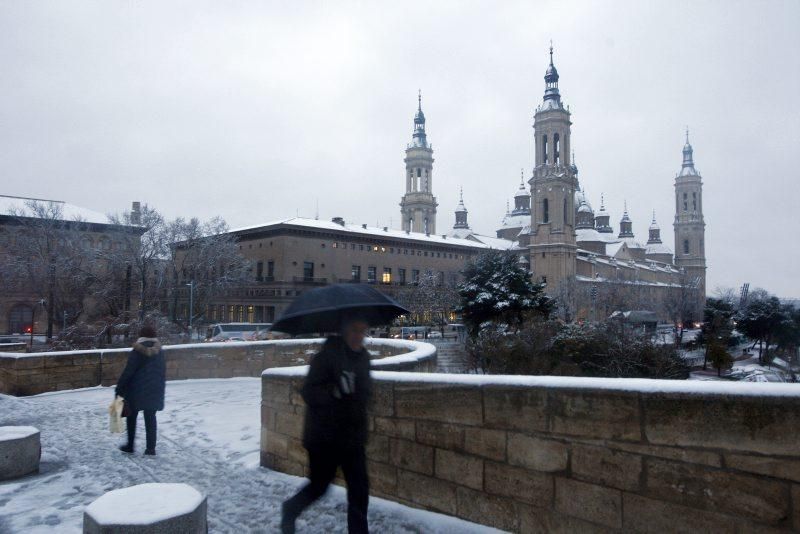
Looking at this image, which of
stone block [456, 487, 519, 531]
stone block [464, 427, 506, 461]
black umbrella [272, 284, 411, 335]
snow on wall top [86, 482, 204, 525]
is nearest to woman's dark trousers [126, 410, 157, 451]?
snow on wall top [86, 482, 204, 525]

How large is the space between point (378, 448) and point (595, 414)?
2246mm

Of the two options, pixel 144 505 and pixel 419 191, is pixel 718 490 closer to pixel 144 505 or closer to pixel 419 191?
pixel 144 505

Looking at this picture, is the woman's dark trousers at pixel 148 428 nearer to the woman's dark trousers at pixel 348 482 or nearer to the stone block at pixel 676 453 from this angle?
the woman's dark trousers at pixel 348 482

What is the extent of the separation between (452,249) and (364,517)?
7228 cm

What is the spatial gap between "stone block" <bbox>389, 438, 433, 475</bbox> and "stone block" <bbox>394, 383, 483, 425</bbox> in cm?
26

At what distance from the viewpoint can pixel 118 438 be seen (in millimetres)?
7871

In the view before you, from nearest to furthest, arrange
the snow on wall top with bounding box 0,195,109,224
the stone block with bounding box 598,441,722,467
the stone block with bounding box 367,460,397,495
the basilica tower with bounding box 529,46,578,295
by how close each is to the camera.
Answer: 1. the stone block with bounding box 598,441,722,467
2. the stone block with bounding box 367,460,397,495
3. the snow on wall top with bounding box 0,195,109,224
4. the basilica tower with bounding box 529,46,578,295

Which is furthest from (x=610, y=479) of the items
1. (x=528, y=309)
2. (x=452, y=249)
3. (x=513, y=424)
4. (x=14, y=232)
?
(x=452, y=249)

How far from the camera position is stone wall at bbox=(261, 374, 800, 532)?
11.0 ft

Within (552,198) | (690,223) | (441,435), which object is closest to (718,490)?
(441,435)

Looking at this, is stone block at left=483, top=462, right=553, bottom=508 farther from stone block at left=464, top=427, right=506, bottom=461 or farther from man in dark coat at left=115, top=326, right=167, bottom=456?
man in dark coat at left=115, top=326, right=167, bottom=456

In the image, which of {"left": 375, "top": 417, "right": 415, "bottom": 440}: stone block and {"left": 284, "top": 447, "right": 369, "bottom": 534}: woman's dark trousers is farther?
{"left": 375, "top": 417, "right": 415, "bottom": 440}: stone block

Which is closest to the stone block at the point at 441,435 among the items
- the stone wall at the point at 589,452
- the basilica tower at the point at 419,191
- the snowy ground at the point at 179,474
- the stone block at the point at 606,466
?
the stone wall at the point at 589,452

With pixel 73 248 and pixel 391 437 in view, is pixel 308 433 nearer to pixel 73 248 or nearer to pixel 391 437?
pixel 391 437
